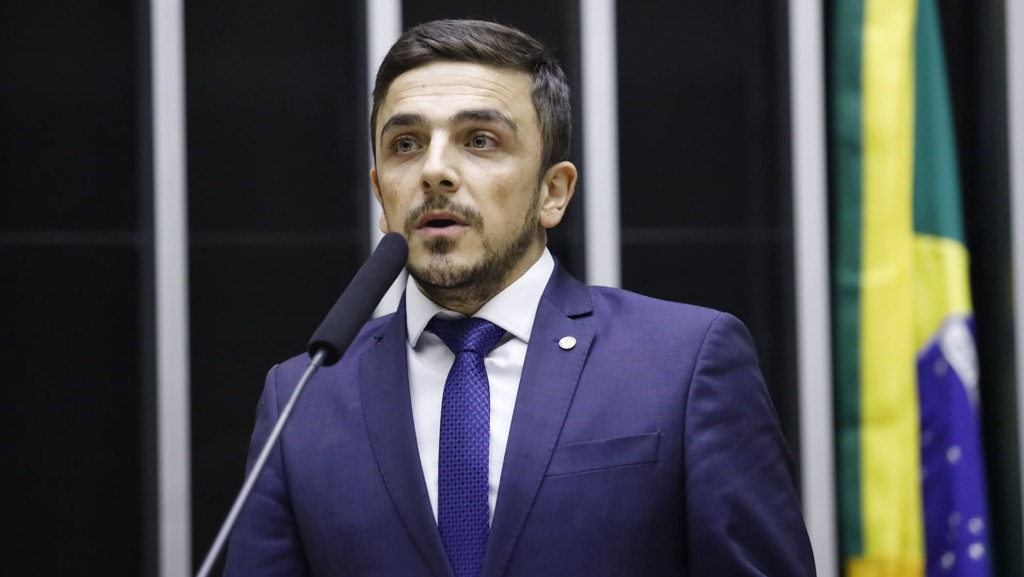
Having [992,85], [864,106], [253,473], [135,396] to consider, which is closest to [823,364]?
[864,106]

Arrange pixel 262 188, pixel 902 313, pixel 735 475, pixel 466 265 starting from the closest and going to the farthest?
pixel 735 475
pixel 466 265
pixel 902 313
pixel 262 188

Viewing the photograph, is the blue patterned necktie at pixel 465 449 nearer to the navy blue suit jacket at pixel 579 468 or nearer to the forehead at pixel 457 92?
the navy blue suit jacket at pixel 579 468

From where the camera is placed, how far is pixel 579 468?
73.1 inches

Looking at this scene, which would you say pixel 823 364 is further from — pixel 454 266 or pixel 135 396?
pixel 454 266

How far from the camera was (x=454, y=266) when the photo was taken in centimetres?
194

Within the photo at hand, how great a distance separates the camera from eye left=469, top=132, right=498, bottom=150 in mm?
2031

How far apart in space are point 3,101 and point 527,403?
309 cm

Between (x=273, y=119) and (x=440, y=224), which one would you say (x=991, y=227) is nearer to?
(x=273, y=119)

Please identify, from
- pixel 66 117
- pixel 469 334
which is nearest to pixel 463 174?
pixel 469 334

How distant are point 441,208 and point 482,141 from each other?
0.18m

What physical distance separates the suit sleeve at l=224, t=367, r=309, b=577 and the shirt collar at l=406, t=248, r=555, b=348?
0.92 feet

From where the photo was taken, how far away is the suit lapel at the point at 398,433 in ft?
6.06

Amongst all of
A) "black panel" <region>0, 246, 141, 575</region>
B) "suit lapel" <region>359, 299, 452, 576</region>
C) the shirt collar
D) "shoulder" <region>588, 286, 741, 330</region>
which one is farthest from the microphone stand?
"black panel" <region>0, 246, 141, 575</region>

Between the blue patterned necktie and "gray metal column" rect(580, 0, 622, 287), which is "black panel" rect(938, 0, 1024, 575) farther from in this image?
the blue patterned necktie
